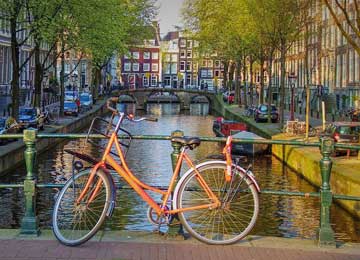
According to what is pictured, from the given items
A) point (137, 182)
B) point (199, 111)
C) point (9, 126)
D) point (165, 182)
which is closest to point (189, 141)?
point (137, 182)

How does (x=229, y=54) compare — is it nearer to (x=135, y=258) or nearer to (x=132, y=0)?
(x=132, y=0)

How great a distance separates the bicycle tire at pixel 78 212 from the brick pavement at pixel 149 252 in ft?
0.38

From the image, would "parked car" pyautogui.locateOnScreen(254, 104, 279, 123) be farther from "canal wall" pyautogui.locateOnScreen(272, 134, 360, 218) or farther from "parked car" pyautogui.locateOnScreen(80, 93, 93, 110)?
"parked car" pyautogui.locateOnScreen(80, 93, 93, 110)

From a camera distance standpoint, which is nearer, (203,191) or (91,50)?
(203,191)

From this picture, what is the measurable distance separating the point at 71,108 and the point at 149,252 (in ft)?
147

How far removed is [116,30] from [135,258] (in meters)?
34.4

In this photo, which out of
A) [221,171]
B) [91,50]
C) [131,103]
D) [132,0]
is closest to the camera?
[221,171]

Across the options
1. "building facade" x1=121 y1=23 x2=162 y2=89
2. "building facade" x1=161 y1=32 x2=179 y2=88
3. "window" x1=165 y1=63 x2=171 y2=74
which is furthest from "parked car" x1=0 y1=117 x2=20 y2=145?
"window" x1=165 y1=63 x2=171 y2=74

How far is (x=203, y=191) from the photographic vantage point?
285 inches

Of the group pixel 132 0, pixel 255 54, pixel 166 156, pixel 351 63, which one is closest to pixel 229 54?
pixel 255 54

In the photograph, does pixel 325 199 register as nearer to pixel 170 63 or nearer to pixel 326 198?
pixel 326 198

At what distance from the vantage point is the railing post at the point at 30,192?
7.37 meters

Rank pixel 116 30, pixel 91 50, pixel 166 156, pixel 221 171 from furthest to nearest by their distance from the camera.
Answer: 1. pixel 116 30
2. pixel 91 50
3. pixel 166 156
4. pixel 221 171

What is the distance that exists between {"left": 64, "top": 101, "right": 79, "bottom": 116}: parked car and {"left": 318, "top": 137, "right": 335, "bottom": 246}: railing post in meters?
43.8
